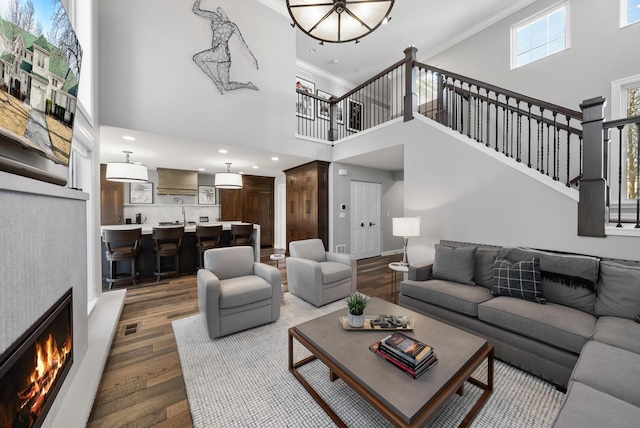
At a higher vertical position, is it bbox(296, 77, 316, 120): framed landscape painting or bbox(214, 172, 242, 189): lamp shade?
bbox(296, 77, 316, 120): framed landscape painting

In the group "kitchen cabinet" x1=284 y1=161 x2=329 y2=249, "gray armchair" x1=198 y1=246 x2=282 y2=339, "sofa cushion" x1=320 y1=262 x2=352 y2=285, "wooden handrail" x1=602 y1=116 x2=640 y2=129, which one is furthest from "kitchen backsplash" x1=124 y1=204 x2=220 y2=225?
"wooden handrail" x1=602 y1=116 x2=640 y2=129

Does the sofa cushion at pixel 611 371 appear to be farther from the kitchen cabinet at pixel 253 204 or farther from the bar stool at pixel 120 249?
the kitchen cabinet at pixel 253 204

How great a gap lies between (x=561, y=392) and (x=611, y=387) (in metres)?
0.75

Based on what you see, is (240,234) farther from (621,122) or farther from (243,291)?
(621,122)

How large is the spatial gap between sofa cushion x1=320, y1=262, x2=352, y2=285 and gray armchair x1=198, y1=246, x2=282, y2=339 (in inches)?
27.4

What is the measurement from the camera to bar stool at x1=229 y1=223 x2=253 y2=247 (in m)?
4.94

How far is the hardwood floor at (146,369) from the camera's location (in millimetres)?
1529

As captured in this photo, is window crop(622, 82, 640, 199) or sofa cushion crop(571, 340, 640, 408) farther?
window crop(622, 82, 640, 199)

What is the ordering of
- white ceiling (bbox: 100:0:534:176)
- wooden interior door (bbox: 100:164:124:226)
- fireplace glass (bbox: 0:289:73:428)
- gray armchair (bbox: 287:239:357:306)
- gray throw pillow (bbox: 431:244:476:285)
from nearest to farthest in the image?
fireplace glass (bbox: 0:289:73:428), gray throw pillow (bbox: 431:244:476:285), gray armchair (bbox: 287:239:357:306), white ceiling (bbox: 100:0:534:176), wooden interior door (bbox: 100:164:124:226)

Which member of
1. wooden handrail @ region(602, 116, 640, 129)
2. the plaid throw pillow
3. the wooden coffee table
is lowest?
the wooden coffee table

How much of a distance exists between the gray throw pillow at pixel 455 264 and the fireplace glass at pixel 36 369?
3274 mm

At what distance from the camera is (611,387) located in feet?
3.84

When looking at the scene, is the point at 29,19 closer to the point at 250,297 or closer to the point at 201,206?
the point at 250,297

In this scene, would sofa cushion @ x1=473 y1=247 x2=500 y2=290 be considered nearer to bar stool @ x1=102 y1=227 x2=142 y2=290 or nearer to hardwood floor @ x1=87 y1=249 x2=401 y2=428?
hardwood floor @ x1=87 y1=249 x2=401 y2=428
